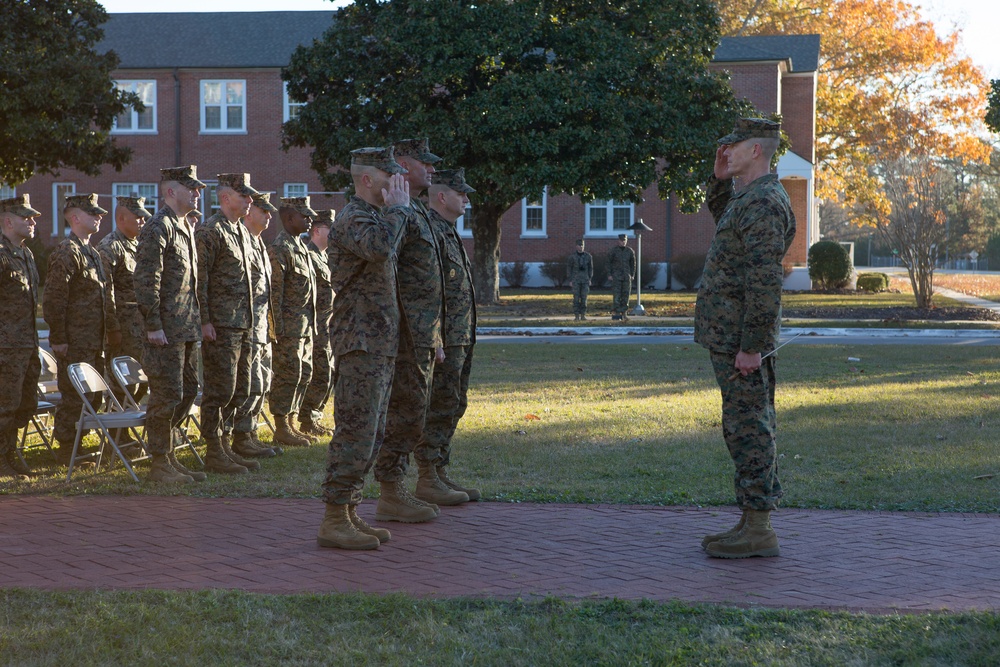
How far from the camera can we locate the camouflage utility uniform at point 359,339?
6.26 meters

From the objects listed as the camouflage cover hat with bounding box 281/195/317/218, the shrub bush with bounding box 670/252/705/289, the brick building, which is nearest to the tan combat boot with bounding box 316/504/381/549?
the camouflage cover hat with bounding box 281/195/317/218

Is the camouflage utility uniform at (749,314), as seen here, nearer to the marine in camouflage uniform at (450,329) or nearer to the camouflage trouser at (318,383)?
the marine in camouflage uniform at (450,329)

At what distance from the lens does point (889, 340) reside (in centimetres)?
2092

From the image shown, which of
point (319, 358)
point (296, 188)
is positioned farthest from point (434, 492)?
point (296, 188)

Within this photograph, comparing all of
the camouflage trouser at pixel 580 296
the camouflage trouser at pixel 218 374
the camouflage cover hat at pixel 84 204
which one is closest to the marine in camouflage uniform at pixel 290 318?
the camouflage trouser at pixel 218 374

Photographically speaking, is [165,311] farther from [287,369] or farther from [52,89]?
[52,89]

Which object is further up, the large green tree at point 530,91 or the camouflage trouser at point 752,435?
the large green tree at point 530,91

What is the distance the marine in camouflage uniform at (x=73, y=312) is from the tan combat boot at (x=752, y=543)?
591 centimetres

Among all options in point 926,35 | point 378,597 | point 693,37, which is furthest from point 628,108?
point 926,35

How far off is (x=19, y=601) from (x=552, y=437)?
18.8 feet

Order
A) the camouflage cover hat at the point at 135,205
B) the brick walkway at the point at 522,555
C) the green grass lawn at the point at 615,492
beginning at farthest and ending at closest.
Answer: the camouflage cover hat at the point at 135,205 < the brick walkway at the point at 522,555 < the green grass lawn at the point at 615,492

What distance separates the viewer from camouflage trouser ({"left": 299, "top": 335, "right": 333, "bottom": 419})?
10758 millimetres

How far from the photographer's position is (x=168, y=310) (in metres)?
8.29

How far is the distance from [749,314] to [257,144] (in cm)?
3988
